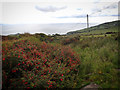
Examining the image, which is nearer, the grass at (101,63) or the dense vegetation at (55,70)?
the dense vegetation at (55,70)

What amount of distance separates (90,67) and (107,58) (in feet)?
4.44

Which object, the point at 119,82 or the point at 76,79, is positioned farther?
the point at 76,79

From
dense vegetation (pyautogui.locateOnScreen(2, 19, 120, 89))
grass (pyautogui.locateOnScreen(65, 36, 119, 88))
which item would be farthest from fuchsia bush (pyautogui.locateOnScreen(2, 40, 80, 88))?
grass (pyautogui.locateOnScreen(65, 36, 119, 88))

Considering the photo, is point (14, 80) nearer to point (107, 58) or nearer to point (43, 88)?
point (43, 88)

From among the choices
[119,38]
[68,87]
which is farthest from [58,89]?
[119,38]

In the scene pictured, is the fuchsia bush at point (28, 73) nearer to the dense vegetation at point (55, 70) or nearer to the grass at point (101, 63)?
the dense vegetation at point (55, 70)

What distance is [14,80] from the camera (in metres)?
3.63

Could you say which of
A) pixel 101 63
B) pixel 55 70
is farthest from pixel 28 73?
pixel 101 63

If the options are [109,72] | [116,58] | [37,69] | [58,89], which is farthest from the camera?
[116,58]

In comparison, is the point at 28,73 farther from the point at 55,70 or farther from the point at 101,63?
the point at 101,63

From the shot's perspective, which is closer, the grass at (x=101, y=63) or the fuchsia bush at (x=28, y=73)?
the fuchsia bush at (x=28, y=73)

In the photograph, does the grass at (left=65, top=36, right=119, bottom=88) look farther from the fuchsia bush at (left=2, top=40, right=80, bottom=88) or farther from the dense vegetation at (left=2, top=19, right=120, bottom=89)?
the fuchsia bush at (left=2, top=40, right=80, bottom=88)

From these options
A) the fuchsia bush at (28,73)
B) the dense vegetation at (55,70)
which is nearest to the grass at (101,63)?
the dense vegetation at (55,70)

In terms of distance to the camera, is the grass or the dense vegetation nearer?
the dense vegetation
